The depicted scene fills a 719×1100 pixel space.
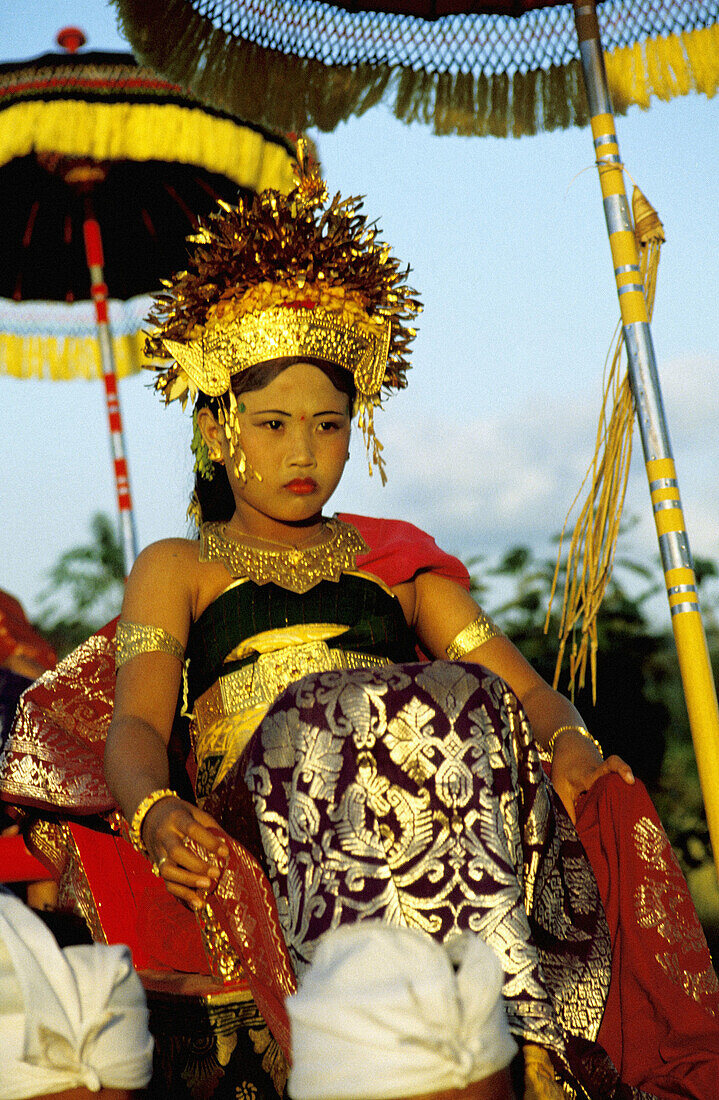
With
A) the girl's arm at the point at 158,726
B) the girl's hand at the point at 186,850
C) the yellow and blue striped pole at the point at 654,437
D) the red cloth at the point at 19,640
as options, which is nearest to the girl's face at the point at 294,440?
the girl's arm at the point at 158,726

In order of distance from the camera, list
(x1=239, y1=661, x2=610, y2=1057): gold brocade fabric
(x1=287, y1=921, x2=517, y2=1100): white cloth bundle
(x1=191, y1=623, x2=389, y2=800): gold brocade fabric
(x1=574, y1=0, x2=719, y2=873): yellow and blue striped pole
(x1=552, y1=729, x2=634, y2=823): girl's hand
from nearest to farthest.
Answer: (x1=287, y1=921, x2=517, y2=1100): white cloth bundle < (x1=239, y1=661, x2=610, y2=1057): gold brocade fabric < (x1=552, y1=729, x2=634, y2=823): girl's hand < (x1=191, y1=623, x2=389, y2=800): gold brocade fabric < (x1=574, y1=0, x2=719, y2=873): yellow and blue striped pole

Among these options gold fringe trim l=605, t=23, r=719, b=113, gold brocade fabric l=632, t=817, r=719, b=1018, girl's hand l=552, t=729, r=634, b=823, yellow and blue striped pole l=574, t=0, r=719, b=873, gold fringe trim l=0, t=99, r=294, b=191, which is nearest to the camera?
gold brocade fabric l=632, t=817, r=719, b=1018

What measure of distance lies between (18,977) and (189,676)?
1.39 metres

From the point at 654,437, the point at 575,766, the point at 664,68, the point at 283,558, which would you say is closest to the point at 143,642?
the point at 283,558

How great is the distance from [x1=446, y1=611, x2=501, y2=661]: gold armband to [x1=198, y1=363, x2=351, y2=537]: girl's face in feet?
1.50

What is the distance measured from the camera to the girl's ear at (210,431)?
2.88 m

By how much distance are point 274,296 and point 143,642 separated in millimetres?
855

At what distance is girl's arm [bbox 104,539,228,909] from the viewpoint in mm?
1955

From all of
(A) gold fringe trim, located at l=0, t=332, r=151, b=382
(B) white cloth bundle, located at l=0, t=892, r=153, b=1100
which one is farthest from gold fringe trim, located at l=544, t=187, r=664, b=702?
(A) gold fringe trim, located at l=0, t=332, r=151, b=382

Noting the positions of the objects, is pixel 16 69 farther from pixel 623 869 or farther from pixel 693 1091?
pixel 693 1091

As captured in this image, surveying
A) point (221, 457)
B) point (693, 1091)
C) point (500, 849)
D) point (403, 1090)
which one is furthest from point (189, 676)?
point (403, 1090)

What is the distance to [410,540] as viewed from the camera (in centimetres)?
294

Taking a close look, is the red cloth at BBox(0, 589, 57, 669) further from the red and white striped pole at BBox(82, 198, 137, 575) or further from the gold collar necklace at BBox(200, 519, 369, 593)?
the gold collar necklace at BBox(200, 519, 369, 593)

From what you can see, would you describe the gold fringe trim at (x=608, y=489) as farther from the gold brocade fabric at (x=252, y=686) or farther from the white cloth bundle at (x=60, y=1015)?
the white cloth bundle at (x=60, y=1015)
